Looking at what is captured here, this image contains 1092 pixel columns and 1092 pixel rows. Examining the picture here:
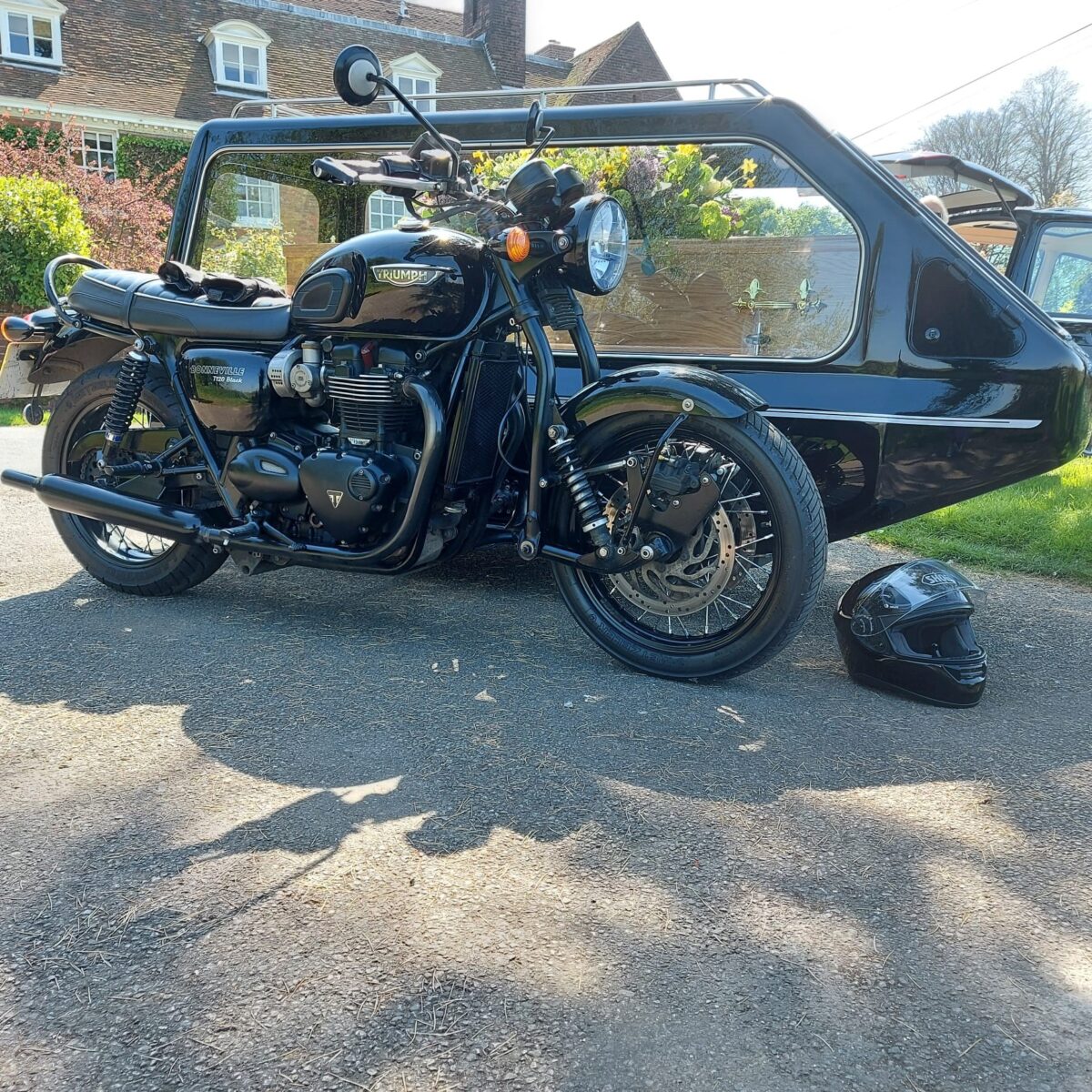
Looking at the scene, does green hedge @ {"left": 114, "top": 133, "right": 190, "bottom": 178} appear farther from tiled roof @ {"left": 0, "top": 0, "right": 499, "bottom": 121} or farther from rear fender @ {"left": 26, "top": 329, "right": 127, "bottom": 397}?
rear fender @ {"left": 26, "top": 329, "right": 127, "bottom": 397}

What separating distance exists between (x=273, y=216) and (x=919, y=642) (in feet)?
12.3

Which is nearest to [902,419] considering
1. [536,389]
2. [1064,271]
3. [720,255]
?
[720,255]

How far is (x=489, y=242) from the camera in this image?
11.7 feet

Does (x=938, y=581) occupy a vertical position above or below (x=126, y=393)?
below

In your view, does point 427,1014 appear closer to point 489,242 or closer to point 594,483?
point 594,483

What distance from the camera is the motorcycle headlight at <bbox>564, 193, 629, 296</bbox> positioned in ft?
11.5

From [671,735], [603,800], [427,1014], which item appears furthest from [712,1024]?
[671,735]

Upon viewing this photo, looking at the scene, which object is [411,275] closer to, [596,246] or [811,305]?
[596,246]

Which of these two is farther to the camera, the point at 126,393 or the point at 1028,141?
the point at 1028,141

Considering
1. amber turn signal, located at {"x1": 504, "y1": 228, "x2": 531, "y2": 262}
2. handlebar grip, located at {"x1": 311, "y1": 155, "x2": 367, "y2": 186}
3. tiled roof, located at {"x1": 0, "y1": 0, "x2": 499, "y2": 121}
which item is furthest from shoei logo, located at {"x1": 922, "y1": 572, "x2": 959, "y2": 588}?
tiled roof, located at {"x1": 0, "y1": 0, "x2": 499, "y2": 121}

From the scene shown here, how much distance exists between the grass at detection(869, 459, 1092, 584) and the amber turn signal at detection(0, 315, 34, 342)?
4.44 meters

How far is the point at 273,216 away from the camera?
5.27 metres

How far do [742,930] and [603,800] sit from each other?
619 millimetres

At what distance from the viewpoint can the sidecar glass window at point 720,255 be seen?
162 inches
